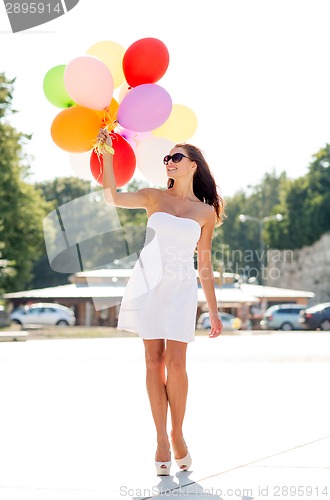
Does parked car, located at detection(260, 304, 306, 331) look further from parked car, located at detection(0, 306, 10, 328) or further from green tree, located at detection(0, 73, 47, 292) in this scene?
parked car, located at detection(0, 306, 10, 328)

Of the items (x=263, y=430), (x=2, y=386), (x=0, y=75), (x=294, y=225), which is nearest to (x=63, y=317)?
(x=0, y=75)

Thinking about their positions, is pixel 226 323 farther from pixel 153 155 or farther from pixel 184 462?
pixel 184 462

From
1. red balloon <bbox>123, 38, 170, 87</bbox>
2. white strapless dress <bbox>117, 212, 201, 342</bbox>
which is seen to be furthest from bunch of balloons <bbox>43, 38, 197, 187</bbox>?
white strapless dress <bbox>117, 212, 201, 342</bbox>

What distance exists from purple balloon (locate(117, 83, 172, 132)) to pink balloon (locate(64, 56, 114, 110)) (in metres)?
0.17

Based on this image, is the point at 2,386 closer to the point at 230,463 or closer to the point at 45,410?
the point at 45,410

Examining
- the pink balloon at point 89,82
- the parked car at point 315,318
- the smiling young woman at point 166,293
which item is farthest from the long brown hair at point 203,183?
the parked car at point 315,318

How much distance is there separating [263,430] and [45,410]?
8.01 feet

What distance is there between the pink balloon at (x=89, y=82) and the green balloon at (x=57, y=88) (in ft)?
0.71

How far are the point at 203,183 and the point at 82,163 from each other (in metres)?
1.00

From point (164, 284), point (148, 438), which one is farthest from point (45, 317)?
point (164, 284)

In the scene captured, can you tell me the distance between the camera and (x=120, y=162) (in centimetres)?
670

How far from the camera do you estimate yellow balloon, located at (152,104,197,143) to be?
282 inches

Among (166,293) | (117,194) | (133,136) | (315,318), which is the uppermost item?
(133,136)

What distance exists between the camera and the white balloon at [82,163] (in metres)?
6.93
